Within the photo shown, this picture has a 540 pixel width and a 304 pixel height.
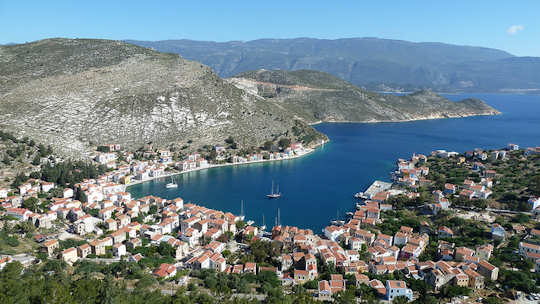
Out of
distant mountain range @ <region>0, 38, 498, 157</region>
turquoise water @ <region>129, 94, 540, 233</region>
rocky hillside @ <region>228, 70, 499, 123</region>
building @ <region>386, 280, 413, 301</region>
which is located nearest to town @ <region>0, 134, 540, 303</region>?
building @ <region>386, 280, 413, 301</region>

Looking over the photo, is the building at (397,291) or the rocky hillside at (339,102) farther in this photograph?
the rocky hillside at (339,102)

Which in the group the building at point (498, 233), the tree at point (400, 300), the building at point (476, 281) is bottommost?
the tree at point (400, 300)

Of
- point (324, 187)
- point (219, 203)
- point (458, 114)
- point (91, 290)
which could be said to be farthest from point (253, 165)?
point (458, 114)

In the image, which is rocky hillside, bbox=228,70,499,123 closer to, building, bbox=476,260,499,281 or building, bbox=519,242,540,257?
building, bbox=519,242,540,257

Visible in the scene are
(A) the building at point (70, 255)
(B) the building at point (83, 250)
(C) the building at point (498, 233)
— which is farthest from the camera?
(C) the building at point (498, 233)

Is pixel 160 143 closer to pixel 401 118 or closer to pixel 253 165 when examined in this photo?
pixel 253 165

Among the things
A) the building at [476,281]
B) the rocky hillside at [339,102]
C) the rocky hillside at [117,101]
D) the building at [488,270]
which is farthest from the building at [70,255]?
the rocky hillside at [339,102]

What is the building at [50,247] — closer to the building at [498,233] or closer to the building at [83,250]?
the building at [83,250]
